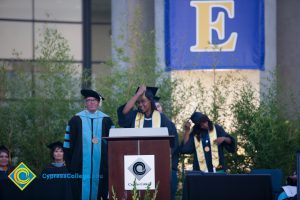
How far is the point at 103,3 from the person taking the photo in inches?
627

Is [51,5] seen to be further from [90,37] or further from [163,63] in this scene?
[163,63]

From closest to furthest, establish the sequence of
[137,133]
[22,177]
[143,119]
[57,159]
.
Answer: [137,133] < [22,177] < [143,119] < [57,159]

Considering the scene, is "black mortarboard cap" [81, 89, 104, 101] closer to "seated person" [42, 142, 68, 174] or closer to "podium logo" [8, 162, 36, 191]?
"seated person" [42, 142, 68, 174]

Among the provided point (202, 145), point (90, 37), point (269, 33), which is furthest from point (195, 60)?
point (202, 145)

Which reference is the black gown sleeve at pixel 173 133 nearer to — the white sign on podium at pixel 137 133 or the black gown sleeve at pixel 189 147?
the black gown sleeve at pixel 189 147

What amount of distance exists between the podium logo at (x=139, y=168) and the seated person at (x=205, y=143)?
2.24 meters

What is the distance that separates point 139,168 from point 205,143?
235cm

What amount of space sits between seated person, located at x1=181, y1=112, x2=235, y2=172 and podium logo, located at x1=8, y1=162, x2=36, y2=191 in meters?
2.10

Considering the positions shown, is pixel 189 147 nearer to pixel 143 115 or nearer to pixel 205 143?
pixel 205 143

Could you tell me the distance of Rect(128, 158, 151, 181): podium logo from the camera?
303 inches

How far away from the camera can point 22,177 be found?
8508mm

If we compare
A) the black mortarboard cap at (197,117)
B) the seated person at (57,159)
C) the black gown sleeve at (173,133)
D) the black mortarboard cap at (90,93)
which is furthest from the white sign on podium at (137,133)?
the black mortarboard cap at (197,117)

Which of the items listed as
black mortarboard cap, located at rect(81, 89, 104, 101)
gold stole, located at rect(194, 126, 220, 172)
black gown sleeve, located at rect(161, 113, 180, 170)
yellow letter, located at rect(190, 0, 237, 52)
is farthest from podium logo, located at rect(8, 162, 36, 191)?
yellow letter, located at rect(190, 0, 237, 52)

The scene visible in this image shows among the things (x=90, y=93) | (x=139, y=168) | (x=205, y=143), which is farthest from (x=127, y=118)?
(x=139, y=168)
